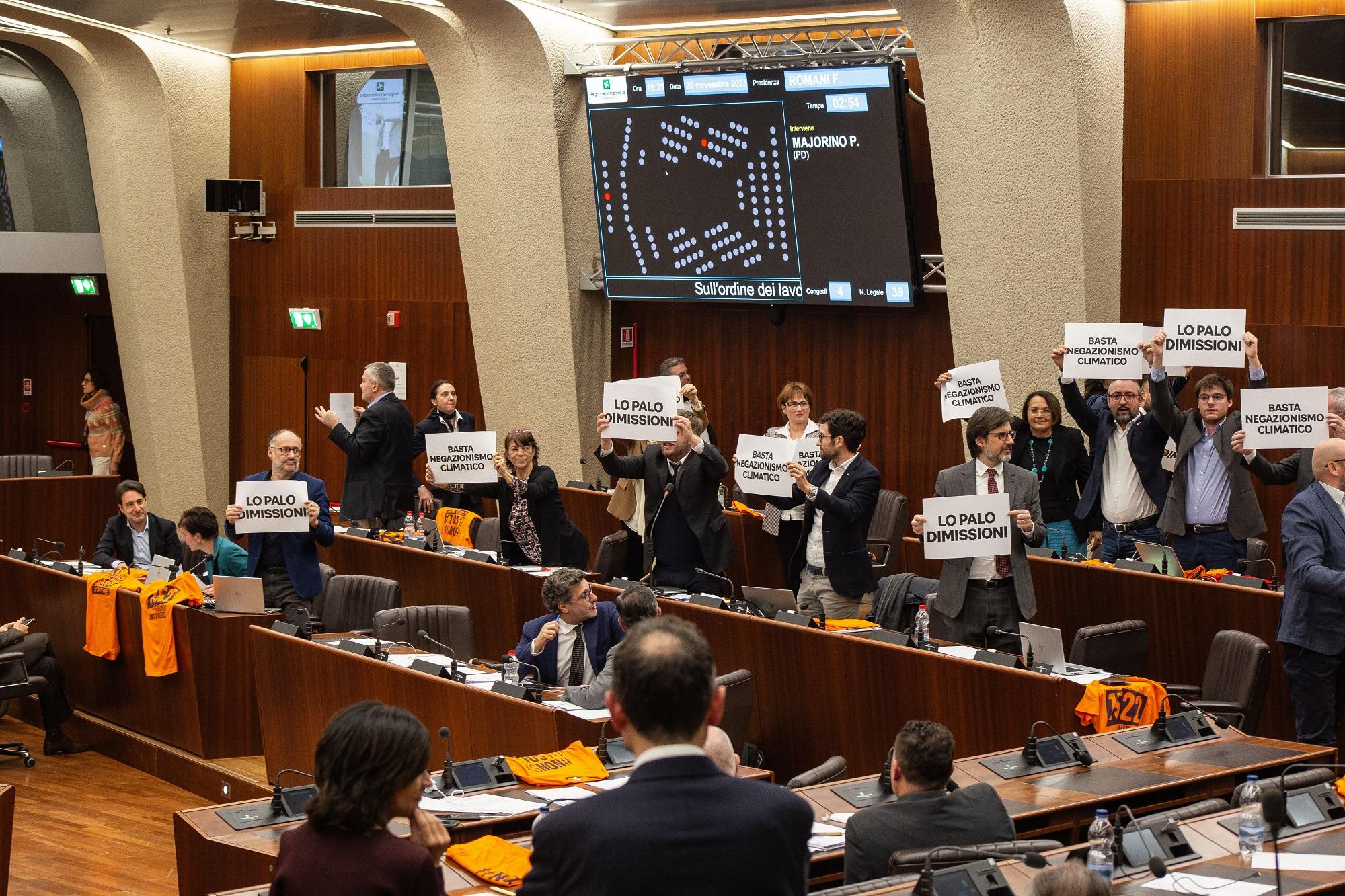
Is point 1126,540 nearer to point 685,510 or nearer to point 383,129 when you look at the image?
point 685,510

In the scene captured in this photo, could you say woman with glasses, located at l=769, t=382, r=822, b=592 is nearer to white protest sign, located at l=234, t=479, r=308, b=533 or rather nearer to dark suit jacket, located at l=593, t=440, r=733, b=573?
dark suit jacket, located at l=593, t=440, r=733, b=573

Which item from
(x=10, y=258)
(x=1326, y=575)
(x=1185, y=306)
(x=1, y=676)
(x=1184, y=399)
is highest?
(x=10, y=258)

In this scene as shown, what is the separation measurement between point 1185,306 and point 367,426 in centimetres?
501

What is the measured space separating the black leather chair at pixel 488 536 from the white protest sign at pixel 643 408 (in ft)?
4.79

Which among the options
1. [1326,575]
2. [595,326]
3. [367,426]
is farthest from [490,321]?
[1326,575]

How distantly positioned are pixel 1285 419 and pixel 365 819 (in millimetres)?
5252

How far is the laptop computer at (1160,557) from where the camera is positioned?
681cm

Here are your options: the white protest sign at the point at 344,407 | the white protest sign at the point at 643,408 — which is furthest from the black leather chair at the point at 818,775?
the white protest sign at the point at 344,407

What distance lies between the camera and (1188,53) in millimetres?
8828

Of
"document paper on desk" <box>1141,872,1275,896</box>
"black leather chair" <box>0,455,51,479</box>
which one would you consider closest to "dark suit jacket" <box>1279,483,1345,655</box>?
"document paper on desk" <box>1141,872,1275,896</box>

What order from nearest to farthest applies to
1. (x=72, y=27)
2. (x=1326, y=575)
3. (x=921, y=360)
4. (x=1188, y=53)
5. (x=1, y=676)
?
(x=1326, y=575) < (x=1, y=676) < (x=1188, y=53) < (x=921, y=360) < (x=72, y=27)

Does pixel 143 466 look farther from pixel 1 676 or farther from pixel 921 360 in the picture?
pixel 921 360

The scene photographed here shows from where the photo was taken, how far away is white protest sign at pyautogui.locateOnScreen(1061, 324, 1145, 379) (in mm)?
7676

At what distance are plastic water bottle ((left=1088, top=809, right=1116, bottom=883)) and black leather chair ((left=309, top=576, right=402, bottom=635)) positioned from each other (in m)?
4.28
